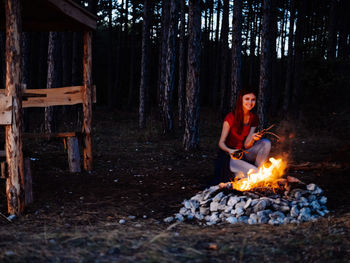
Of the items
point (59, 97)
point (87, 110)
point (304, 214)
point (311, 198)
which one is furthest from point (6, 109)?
point (311, 198)

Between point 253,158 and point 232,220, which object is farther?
point 253,158

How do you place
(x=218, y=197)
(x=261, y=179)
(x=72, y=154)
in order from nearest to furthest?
(x=218, y=197)
(x=261, y=179)
(x=72, y=154)

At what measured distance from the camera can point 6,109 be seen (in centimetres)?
498

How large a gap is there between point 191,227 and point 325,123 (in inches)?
509

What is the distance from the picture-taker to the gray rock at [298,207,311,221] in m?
4.82

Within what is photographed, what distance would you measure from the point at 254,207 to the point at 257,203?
8 centimetres

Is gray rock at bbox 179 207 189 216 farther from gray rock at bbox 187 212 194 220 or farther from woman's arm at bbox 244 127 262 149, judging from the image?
woman's arm at bbox 244 127 262 149

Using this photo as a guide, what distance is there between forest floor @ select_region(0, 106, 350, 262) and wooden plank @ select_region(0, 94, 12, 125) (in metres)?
1.04

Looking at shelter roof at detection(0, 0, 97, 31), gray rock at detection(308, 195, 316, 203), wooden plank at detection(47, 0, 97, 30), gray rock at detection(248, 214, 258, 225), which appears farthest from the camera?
shelter roof at detection(0, 0, 97, 31)

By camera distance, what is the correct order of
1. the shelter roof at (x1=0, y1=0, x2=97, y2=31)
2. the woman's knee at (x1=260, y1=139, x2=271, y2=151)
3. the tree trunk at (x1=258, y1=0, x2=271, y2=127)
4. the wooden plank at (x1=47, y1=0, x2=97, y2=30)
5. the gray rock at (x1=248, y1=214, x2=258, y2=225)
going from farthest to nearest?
1. the tree trunk at (x1=258, y1=0, x2=271, y2=127)
2. the woman's knee at (x1=260, y1=139, x2=271, y2=151)
3. the shelter roof at (x1=0, y1=0, x2=97, y2=31)
4. the wooden plank at (x1=47, y1=0, x2=97, y2=30)
5. the gray rock at (x1=248, y1=214, x2=258, y2=225)

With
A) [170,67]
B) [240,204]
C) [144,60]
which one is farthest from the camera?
[144,60]

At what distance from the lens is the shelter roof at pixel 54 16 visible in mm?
6156

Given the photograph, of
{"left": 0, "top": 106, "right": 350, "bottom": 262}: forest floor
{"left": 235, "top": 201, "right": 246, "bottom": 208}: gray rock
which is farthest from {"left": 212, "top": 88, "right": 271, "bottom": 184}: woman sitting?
{"left": 235, "top": 201, "right": 246, "bottom": 208}: gray rock

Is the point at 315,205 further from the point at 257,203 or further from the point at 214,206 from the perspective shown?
the point at 214,206
